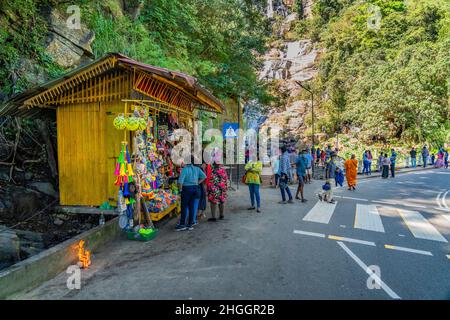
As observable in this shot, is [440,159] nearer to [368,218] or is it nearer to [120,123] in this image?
[368,218]

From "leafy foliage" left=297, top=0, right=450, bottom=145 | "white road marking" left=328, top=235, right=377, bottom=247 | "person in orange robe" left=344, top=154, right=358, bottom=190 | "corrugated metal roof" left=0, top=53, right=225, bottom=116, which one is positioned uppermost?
"leafy foliage" left=297, top=0, right=450, bottom=145

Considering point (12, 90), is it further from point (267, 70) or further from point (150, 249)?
point (267, 70)

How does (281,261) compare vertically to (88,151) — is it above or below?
below

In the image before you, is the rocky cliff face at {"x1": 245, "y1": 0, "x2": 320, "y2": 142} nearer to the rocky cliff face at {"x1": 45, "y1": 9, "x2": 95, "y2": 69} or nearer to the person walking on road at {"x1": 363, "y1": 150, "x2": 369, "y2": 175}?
the person walking on road at {"x1": 363, "y1": 150, "x2": 369, "y2": 175}

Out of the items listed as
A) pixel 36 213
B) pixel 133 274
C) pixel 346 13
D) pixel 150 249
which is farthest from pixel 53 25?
pixel 346 13

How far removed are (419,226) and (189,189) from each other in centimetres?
614

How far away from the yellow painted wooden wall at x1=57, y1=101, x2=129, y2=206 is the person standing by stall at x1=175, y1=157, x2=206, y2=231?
5.95 ft

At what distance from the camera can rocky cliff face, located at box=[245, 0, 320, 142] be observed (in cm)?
5655

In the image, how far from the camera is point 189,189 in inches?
297

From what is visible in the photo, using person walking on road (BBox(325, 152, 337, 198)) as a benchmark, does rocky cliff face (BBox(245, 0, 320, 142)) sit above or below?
above

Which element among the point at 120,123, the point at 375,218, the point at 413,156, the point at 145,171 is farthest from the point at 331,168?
the point at 413,156

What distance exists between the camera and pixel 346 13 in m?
56.3

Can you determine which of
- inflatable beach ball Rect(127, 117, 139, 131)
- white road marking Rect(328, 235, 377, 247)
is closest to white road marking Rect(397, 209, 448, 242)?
white road marking Rect(328, 235, 377, 247)
